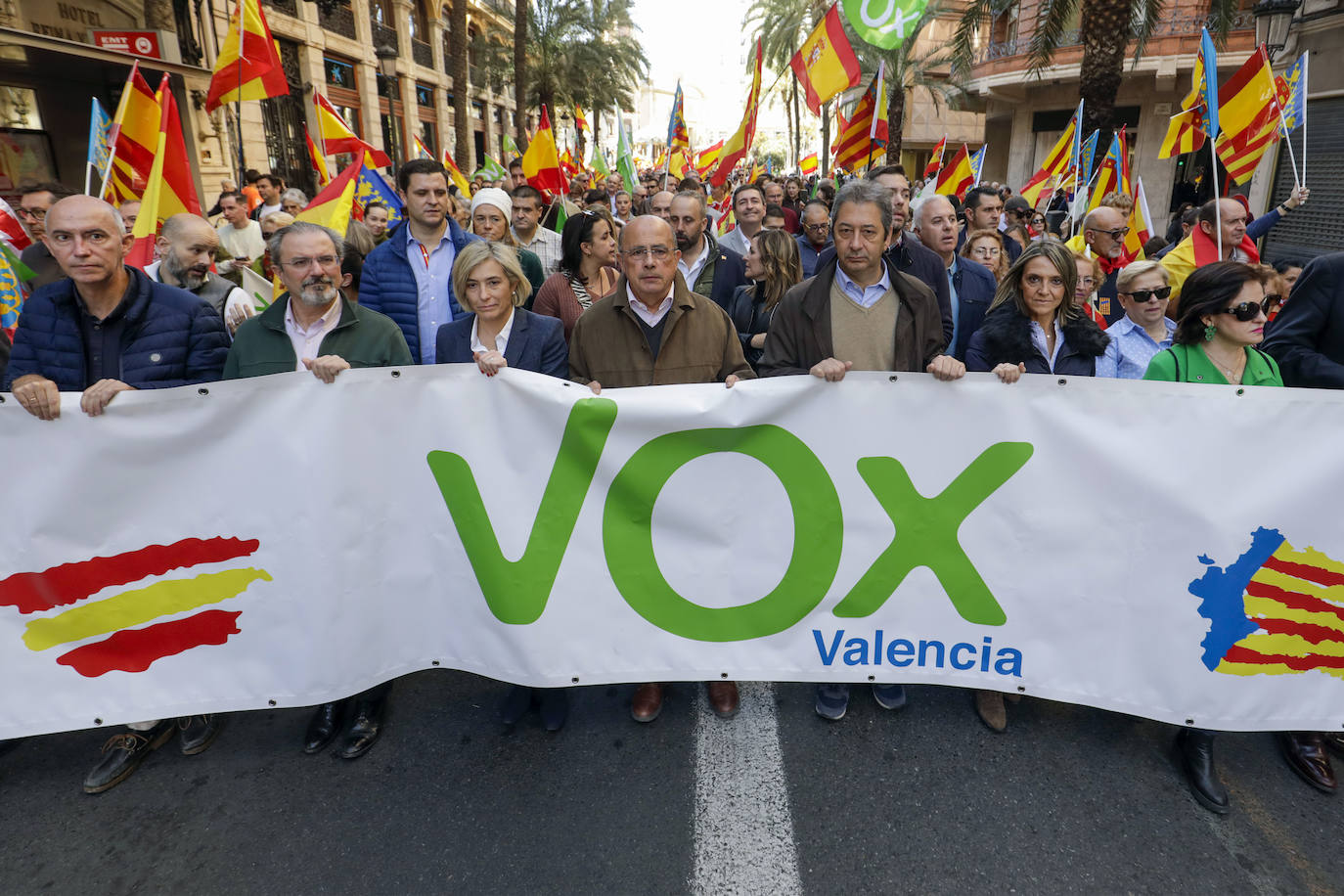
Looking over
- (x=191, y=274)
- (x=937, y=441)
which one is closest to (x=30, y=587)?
(x=191, y=274)

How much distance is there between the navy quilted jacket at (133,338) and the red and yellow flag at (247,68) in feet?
14.6

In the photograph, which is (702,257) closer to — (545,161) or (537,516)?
(537,516)

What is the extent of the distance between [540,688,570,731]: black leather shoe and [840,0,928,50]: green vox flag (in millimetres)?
6795

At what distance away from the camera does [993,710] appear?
294 centimetres

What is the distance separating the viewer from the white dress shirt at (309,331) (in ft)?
10.0

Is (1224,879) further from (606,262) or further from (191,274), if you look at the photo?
(191,274)

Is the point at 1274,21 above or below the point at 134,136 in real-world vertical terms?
above

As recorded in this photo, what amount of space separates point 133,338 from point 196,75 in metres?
17.1

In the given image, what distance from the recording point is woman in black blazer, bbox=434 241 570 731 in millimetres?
3213

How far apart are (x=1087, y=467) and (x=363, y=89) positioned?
95.6ft

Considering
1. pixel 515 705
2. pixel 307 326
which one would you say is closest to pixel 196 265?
pixel 307 326

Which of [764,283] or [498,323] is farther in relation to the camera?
[764,283]

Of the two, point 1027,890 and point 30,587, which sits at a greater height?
point 30,587

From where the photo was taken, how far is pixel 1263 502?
252 centimetres
